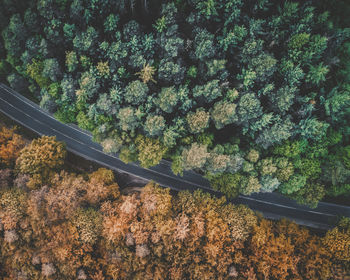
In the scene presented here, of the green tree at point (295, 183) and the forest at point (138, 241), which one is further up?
the green tree at point (295, 183)

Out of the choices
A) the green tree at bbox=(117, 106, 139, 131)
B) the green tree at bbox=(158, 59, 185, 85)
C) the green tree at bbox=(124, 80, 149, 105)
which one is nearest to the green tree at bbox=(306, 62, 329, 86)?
the green tree at bbox=(158, 59, 185, 85)

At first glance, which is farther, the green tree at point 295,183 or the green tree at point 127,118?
the green tree at point 295,183

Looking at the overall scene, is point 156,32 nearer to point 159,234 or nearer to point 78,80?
point 78,80

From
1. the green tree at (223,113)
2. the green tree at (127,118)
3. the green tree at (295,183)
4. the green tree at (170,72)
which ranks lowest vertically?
the green tree at (295,183)

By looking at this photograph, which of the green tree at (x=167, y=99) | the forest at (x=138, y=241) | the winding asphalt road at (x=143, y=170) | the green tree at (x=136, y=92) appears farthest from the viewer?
the winding asphalt road at (x=143, y=170)

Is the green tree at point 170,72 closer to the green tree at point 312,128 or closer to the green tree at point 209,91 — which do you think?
the green tree at point 209,91

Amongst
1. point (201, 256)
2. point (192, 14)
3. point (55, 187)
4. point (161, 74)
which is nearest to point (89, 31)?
point (161, 74)

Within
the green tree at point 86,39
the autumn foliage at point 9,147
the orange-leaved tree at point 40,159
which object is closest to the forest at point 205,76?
the green tree at point 86,39
